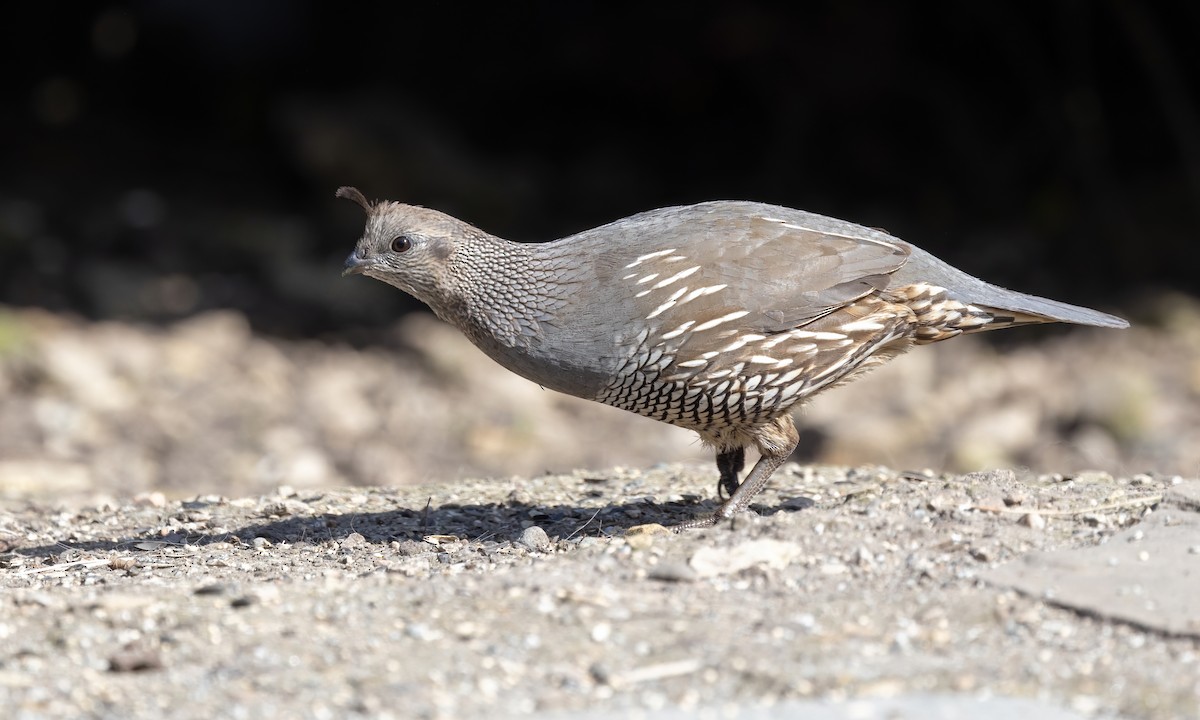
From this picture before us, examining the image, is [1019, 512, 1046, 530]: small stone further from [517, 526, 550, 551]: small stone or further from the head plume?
the head plume

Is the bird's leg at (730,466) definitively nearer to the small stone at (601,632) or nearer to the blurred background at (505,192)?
the small stone at (601,632)

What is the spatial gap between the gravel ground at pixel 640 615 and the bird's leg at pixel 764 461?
0.69ft

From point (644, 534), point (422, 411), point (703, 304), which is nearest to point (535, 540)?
point (644, 534)

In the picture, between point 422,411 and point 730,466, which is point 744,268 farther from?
point 422,411

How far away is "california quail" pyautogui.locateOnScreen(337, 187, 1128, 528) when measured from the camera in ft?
17.0

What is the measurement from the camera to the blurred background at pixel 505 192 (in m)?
9.39

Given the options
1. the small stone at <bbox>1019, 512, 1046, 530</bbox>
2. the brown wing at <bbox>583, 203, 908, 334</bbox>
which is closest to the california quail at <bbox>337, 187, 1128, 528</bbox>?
the brown wing at <bbox>583, 203, 908, 334</bbox>

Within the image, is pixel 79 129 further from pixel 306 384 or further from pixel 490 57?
pixel 306 384

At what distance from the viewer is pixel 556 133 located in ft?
44.9

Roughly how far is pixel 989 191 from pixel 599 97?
369 centimetres

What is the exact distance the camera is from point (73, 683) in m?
3.67

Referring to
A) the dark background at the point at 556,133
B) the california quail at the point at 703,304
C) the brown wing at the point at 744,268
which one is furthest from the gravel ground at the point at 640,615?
the dark background at the point at 556,133

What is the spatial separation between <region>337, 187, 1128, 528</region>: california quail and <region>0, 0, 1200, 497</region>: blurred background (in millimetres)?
2796

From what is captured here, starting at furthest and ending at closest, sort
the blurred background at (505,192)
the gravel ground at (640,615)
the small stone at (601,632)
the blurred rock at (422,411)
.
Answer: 1. the blurred background at (505,192)
2. the blurred rock at (422,411)
3. the small stone at (601,632)
4. the gravel ground at (640,615)
